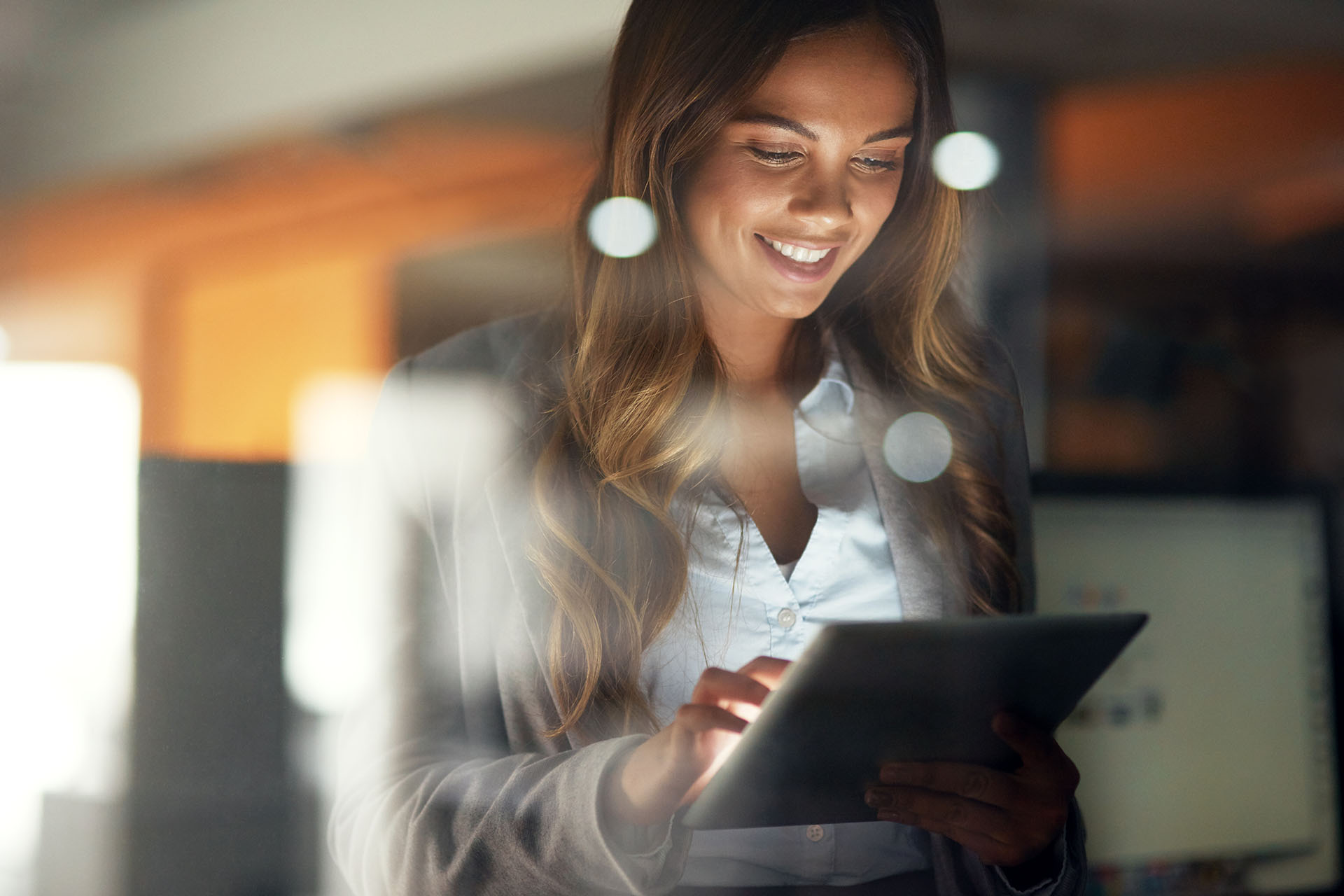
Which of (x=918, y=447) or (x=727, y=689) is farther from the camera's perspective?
(x=918, y=447)

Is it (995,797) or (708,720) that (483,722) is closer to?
(708,720)

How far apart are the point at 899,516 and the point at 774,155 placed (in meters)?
0.25

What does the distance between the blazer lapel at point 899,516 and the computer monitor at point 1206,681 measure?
0.13m

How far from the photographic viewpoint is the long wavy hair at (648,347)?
60 centimetres

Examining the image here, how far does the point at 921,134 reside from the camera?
64 centimetres

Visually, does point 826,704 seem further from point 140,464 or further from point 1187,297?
point 1187,297

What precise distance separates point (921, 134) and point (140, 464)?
53 cm

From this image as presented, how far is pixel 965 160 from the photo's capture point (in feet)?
2.34

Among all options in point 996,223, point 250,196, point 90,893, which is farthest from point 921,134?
point 90,893

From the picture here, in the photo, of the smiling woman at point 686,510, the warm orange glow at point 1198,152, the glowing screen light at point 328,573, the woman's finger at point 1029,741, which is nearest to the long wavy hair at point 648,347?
the smiling woman at point 686,510

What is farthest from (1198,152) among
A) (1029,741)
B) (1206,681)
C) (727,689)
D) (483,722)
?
(483,722)

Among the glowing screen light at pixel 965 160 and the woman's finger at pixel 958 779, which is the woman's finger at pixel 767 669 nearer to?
the woman's finger at pixel 958 779

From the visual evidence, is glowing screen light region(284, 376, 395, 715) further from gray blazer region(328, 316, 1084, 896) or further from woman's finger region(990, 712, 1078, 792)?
woman's finger region(990, 712, 1078, 792)

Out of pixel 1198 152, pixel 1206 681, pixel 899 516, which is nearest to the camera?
pixel 899 516
